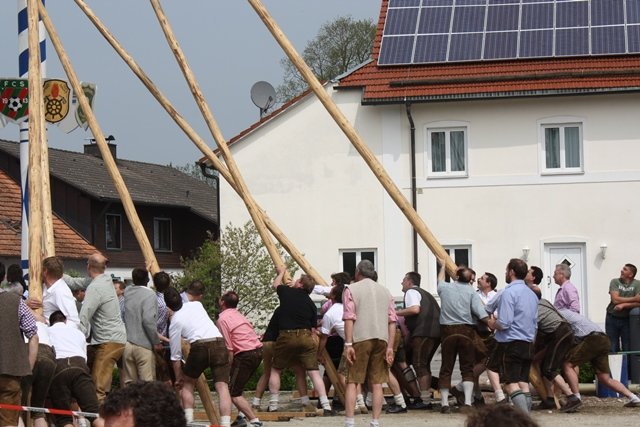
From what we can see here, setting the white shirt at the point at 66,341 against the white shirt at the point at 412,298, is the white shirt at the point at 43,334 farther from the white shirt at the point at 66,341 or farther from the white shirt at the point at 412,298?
the white shirt at the point at 412,298

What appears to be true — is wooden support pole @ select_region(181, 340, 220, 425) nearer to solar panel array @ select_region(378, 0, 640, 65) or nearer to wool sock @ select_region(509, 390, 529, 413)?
wool sock @ select_region(509, 390, 529, 413)

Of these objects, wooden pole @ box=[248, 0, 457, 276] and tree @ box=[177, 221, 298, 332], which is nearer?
wooden pole @ box=[248, 0, 457, 276]

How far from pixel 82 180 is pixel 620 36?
2194 cm

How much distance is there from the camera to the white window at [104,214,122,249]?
4616 centimetres

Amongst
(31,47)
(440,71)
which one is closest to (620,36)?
(440,71)

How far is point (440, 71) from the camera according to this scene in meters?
31.1

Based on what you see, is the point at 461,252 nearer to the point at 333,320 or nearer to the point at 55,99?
the point at 333,320

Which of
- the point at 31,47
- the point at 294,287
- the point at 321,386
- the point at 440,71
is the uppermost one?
the point at 440,71

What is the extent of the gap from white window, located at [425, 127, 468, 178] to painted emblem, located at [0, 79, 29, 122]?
1700 cm

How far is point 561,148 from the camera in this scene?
3062 cm

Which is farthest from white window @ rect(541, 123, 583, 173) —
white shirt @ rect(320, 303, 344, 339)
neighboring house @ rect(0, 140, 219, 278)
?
neighboring house @ rect(0, 140, 219, 278)

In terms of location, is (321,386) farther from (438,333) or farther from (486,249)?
(486,249)

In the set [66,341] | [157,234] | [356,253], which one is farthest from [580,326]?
[157,234]

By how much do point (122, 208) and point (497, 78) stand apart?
2085cm
